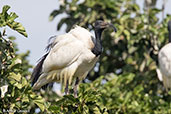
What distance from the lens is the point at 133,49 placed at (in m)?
8.02

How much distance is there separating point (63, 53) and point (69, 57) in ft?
0.27

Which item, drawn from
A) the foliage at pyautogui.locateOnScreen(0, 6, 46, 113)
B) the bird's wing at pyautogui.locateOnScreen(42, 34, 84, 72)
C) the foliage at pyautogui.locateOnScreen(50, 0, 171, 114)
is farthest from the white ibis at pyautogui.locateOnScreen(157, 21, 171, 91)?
the foliage at pyautogui.locateOnScreen(0, 6, 46, 113)

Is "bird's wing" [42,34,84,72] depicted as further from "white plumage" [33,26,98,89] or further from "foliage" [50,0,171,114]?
"foliage" [50,0,171,114]

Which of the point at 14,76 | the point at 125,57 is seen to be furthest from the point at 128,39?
the point at 14,76

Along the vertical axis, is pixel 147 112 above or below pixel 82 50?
below

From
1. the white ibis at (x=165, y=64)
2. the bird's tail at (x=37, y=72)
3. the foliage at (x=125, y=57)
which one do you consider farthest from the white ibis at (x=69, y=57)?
the white ibis at (x=165, y=64)

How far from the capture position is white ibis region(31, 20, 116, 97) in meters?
5.44

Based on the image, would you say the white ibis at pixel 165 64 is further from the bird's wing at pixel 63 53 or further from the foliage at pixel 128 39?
the bird's wing at pixel 63 53

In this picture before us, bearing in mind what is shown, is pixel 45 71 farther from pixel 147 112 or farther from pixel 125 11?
pixel 125 11

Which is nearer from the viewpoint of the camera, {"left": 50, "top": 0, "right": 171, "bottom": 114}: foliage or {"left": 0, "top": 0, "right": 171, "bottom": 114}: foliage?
{"left": 0, "top": 0, "right": 171, "bottom": 114}: foliage

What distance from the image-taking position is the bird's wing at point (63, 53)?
215 inches

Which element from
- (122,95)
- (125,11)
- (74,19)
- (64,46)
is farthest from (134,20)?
(64,46)

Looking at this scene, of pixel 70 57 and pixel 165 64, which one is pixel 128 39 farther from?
pixel 70 57

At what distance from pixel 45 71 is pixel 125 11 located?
312 cm
